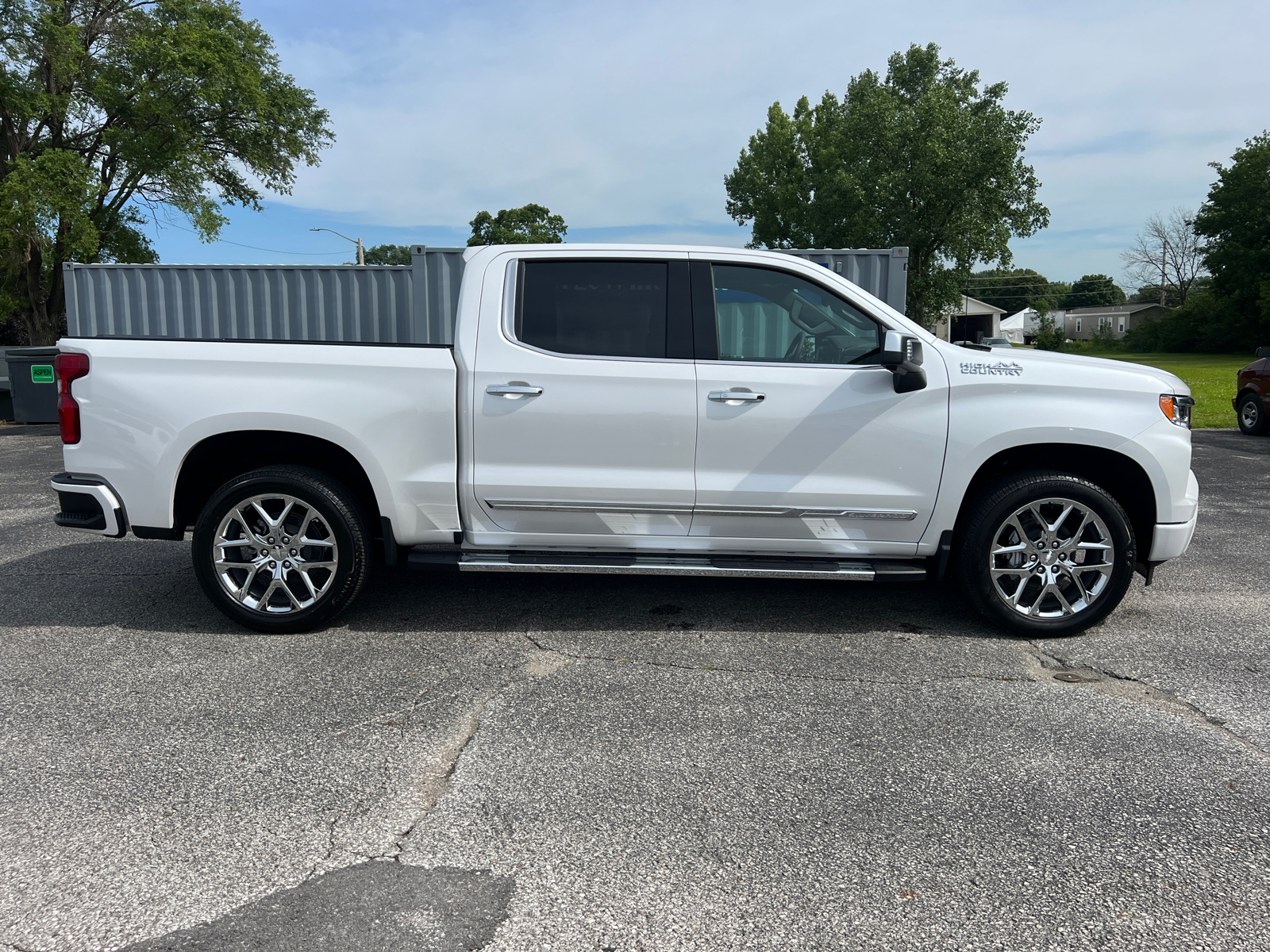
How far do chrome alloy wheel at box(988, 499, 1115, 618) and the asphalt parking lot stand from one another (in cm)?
25

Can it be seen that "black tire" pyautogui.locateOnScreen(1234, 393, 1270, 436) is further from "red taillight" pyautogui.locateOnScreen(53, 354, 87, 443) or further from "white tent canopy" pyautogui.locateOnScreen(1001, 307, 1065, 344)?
"white tent canopy" pyautogui.locateOnScreen(1001, 307, 1065, 344)

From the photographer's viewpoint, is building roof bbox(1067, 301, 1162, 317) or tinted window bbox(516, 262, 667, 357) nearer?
tinted window bbox(516, 262, 667, 357)

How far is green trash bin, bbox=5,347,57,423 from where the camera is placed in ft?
24.2

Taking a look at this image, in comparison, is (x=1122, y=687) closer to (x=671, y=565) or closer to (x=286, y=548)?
(x=671, y=565)

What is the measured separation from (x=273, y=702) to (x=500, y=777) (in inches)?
48.8

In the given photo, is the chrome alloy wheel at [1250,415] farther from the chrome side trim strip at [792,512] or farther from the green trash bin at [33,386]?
the green trash bin at [33,386]

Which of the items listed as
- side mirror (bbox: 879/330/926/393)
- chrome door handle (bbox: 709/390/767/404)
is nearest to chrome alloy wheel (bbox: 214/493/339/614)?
chrome door handle (bbox: 709/390/767/404)

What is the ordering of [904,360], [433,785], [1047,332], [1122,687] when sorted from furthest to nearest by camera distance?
1. [1047,332]
2. [904,360]
3. [1122,687]
4. [433,785]

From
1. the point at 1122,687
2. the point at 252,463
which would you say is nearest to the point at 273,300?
the point at 252,463

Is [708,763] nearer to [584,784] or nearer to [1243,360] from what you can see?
[584,784]

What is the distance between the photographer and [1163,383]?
454 cm

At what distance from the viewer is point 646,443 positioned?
4.45 m

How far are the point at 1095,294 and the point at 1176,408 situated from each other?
150 metres

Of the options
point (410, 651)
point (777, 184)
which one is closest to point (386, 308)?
point (410, 651)
